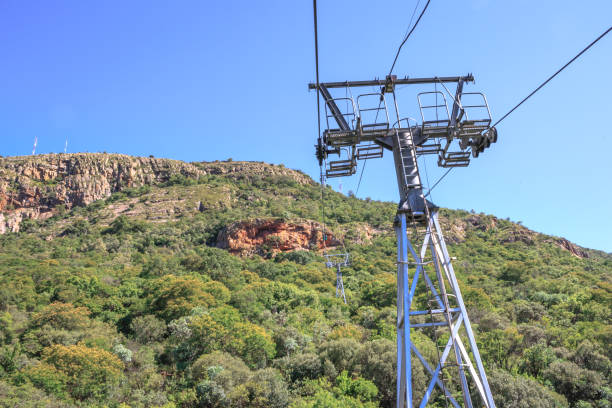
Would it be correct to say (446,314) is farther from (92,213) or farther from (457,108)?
(92,213)

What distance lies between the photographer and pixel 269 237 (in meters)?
76.2

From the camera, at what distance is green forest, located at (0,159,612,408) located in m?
20.8

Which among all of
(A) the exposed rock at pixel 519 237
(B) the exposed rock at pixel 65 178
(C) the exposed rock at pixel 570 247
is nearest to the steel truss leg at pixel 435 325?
(A) the exposed rock at pixel 519 237

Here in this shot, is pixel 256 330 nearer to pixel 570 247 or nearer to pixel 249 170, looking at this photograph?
pixel 570 247

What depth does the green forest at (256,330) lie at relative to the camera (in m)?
20.8

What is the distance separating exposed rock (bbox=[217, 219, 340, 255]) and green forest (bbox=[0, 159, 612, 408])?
4.24ft

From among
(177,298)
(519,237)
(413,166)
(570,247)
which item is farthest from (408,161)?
(570,247)

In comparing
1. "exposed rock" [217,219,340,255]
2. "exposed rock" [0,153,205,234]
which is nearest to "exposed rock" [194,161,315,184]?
"exposed rock" [0,153,205,234]

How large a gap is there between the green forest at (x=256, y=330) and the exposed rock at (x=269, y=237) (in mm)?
1292

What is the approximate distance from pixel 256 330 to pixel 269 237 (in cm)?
4789

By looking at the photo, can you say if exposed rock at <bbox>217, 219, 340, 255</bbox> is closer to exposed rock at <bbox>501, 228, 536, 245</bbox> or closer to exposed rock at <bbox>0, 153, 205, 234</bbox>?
exposed rock at <bbox>501, 228, 536, 245</bbox>

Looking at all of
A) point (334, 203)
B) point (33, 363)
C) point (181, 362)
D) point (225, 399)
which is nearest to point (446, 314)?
point (225, 399)

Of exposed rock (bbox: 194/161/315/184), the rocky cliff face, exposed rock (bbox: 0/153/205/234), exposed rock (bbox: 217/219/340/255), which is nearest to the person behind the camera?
exposed rock (bbox: 217/219/340/255)

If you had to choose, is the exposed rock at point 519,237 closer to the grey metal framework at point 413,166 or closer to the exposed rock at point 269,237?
the exposed rock at point 269,237
